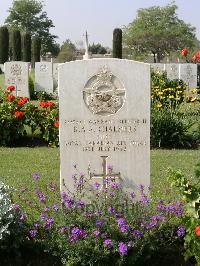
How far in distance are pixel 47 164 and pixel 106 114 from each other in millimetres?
3397

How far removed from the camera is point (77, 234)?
4.11 m

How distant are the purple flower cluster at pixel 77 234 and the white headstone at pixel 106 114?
3.65 ft

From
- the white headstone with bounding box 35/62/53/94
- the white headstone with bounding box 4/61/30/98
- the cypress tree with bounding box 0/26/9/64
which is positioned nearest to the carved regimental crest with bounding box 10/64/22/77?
the white headstone with bounding box 4/61/30/98

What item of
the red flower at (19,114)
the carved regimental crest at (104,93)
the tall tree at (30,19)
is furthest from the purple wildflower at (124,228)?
the tall tree at (30,19)

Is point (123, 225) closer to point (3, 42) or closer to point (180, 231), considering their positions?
A: point (180, 231)

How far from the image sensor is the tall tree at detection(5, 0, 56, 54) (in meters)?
90.9

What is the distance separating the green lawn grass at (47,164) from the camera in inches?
283

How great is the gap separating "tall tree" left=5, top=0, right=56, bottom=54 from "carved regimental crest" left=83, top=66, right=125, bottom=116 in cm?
8669

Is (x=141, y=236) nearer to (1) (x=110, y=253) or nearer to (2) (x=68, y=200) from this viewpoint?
(1) (x=110, y=253)

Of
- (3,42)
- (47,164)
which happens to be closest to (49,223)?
(47,164)

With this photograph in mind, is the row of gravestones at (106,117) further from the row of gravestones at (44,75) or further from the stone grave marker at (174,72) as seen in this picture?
the stone grave marker at (174,72)

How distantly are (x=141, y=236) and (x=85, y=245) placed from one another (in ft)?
1.49

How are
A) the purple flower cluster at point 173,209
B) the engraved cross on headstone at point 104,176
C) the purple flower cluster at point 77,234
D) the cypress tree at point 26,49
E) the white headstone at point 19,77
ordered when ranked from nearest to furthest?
the purple flower cluster at point 77,234, the purple flower cluster at point 173,209, the engraved cross on headstone at point 104,176, the white headstone at point 19,77, the cypress tree at point 26,49

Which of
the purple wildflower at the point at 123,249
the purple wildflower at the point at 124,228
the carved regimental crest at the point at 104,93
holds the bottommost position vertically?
the purple wildflower at the point at 123,249
